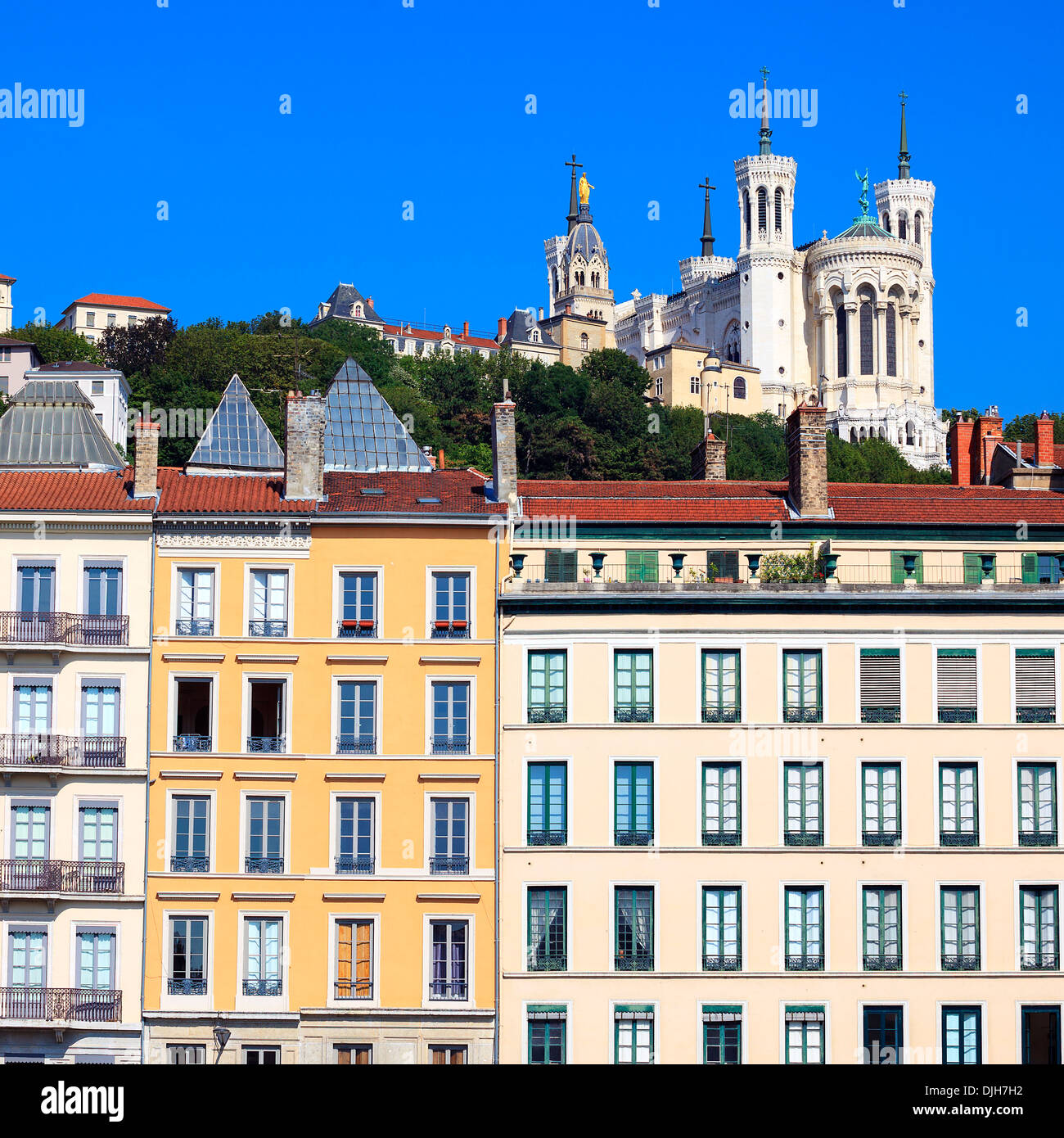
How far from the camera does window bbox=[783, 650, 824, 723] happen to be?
45.8 meters

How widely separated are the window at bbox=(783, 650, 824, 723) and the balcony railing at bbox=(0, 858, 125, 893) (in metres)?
16.6

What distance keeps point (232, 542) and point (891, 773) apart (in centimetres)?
1713

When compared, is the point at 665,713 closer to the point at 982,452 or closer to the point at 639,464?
the point at 982,452

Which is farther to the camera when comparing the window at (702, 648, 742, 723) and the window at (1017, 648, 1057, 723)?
the window at (1017, 648, 1057, 723)

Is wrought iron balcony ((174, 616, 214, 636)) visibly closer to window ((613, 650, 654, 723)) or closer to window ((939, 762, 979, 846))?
window ((613, 650, 654, 723))

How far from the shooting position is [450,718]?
4584 centimetres

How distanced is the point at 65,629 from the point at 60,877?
19.6 feet

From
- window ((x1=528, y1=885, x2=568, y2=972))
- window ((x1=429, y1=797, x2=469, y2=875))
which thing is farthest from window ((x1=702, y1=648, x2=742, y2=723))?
window ((x1=429, y1=797, x2=469, y2=875))

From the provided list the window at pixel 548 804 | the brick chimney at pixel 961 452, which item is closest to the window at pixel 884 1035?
the window at pixel 548 804

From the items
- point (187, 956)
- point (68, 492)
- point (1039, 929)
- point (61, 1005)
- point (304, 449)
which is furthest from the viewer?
point (304, 449)

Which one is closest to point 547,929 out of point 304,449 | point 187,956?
point 187,956

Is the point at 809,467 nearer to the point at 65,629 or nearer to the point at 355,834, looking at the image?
the point at 355,834

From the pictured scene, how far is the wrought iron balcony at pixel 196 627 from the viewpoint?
151 feet
